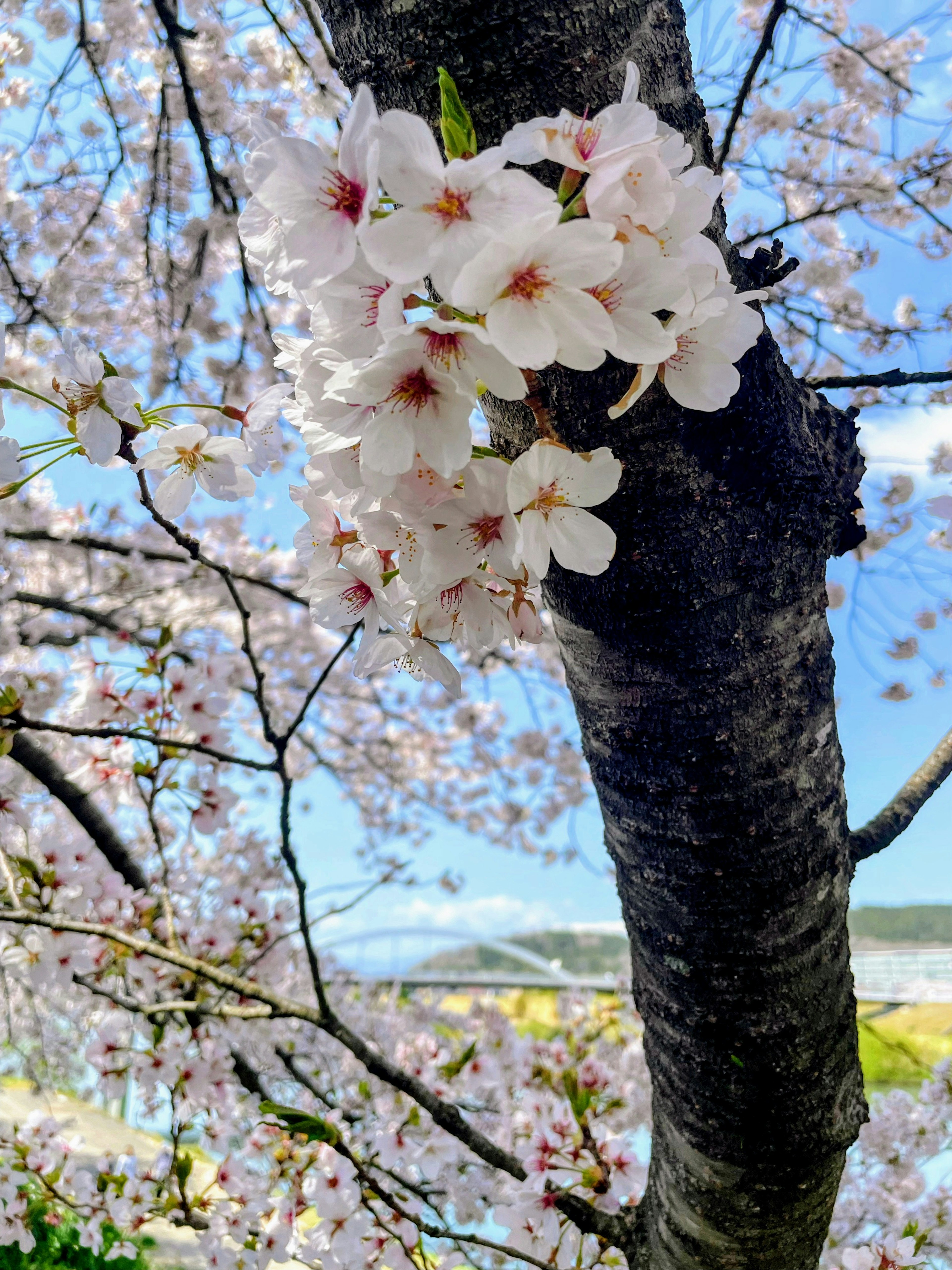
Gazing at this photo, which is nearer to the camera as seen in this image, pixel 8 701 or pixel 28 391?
pixel 28 391

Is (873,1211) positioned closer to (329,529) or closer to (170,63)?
(329,529)

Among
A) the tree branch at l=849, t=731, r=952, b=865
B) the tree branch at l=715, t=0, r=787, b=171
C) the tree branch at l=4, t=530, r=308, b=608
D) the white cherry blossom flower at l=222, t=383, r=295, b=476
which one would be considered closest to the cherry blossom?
the white cherry blossom flower at l=222, t=383, r=295, b=476

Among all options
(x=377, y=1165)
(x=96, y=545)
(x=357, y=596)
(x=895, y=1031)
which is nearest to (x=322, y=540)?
(x=357, y=596)

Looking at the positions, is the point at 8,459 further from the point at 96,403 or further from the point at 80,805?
the point at 80,805

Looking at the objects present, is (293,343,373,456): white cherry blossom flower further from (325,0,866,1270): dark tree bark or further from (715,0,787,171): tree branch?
(715,0,787,171): tree branch

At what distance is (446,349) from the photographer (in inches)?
15.6

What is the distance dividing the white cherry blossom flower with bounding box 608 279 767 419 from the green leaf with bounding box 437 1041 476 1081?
42.9 inches

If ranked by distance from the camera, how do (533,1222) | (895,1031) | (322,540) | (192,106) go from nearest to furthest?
1. (322,540)
2. (533,1222)
3. (192,106)
4. (895,1031)

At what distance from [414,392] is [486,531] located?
0.34 ft

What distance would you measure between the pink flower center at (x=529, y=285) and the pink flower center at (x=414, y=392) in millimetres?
61

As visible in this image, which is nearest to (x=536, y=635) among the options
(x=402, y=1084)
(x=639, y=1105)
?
(x=402, y=1084)

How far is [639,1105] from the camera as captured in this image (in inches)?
139

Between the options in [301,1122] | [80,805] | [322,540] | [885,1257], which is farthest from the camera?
[80,805]

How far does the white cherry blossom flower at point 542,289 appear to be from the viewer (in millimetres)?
350
